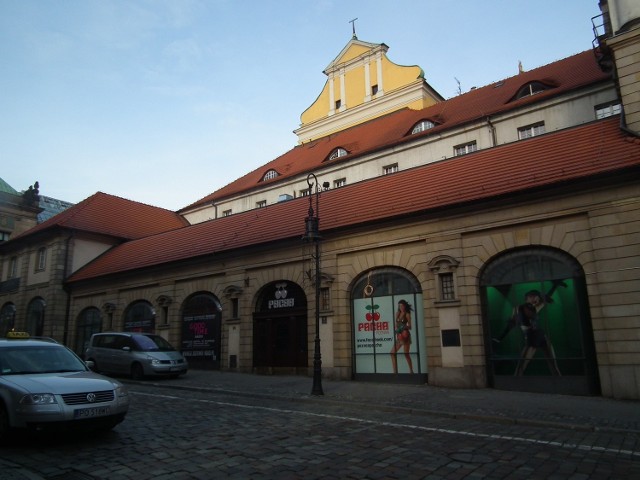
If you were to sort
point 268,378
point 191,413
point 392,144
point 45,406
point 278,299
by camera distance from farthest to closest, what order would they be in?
point 392,144 → point 278,299 → point 268,378 → point 191,413 → point 45,406

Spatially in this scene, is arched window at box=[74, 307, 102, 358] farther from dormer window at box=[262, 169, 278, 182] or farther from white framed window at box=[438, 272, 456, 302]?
white framed window at box=[438, 272, 456, 302]

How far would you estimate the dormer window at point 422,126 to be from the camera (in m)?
30.7

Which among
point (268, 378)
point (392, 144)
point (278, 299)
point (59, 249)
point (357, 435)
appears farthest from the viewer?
point (59, 249)

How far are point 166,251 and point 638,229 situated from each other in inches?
906

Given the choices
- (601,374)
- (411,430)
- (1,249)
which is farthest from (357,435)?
(1,249)

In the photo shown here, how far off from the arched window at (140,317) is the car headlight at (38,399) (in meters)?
19.7

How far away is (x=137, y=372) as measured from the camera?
20.1 m

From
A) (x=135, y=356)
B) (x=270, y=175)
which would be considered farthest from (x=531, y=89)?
(x=135, y=356)

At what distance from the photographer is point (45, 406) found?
761cm

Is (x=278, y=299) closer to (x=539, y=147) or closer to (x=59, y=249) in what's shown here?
(x=539, y=147)

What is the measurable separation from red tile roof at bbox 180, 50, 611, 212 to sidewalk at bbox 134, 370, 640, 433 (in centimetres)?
Result: 1796

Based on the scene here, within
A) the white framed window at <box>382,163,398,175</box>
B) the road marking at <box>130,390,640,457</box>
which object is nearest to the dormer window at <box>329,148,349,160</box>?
the white framed window at <box>382,163,398,175</box>

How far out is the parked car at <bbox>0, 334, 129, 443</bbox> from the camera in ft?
25.0

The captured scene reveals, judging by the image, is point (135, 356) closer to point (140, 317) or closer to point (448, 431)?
point (140, 317)
